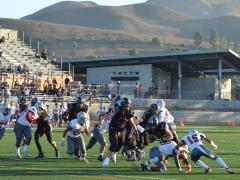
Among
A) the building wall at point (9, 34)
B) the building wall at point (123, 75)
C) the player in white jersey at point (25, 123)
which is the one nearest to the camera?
the player in white jersey at point (25, 123)

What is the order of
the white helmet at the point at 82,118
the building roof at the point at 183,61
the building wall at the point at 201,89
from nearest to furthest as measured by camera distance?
the white helmet at the point at 82,118 < the building roof at the point at 183,61 < the building wall at the point at 201,89

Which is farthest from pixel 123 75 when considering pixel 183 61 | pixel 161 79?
pixel 183 61

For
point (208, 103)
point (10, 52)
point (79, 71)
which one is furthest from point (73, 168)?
point (79, 71)

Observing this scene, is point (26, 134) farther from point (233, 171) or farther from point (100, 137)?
point (233, 171)

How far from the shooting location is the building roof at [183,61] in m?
58.8

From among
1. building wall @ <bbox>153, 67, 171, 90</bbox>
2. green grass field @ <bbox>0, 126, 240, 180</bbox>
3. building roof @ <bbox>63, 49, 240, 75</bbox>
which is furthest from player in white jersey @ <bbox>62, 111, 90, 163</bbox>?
building wall @ <bbox>153, 67, 171, 90</bbox>

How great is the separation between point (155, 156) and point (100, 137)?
398cm

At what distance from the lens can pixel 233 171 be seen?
16.1 m

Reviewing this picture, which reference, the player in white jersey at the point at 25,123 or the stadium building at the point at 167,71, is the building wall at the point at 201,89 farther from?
the player in white jersey at the point at 25,123

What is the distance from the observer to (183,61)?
6144 centimetres

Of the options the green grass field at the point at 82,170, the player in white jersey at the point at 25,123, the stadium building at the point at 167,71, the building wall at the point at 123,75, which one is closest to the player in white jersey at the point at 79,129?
the green grass field at the point at 82,170

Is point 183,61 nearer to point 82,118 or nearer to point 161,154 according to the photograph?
point 82,118

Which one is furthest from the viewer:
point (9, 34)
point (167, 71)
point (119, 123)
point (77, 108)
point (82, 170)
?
point (9, 34)

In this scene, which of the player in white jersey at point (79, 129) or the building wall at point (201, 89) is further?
the building wall at point (201, 89)
